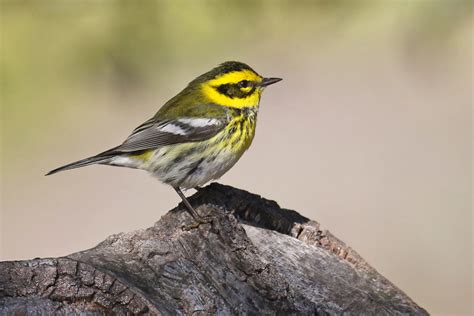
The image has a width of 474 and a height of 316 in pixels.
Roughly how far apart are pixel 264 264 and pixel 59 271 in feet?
3.02

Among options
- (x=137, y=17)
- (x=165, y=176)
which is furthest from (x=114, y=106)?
(x=165, y=176)

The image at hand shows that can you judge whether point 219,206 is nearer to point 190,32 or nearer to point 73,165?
point 73,165

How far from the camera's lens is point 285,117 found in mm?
9492

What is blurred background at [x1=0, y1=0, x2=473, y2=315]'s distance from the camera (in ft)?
26.3

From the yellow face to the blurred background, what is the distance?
5.53 feet

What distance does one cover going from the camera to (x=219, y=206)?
439 cm

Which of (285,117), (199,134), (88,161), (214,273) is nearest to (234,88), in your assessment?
(199,134)

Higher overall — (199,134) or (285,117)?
(285,117)

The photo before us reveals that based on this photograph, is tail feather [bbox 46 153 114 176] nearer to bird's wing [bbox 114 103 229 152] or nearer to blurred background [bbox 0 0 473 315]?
bird's wing [bbox 114 103 229 152]

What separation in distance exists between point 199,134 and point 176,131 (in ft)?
0.57

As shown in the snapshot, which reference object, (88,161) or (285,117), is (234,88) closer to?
(88,161)

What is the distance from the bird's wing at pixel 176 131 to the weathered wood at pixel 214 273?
2.83ft

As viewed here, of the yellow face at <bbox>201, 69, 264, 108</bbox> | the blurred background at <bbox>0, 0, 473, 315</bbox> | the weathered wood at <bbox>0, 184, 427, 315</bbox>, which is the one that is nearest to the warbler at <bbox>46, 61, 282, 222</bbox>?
the yellow face at <bbox>201, 69, 264, 108</bbox>

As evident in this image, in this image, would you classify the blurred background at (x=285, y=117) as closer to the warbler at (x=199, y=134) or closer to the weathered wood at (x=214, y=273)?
the warbler at (x=199, y=134)
